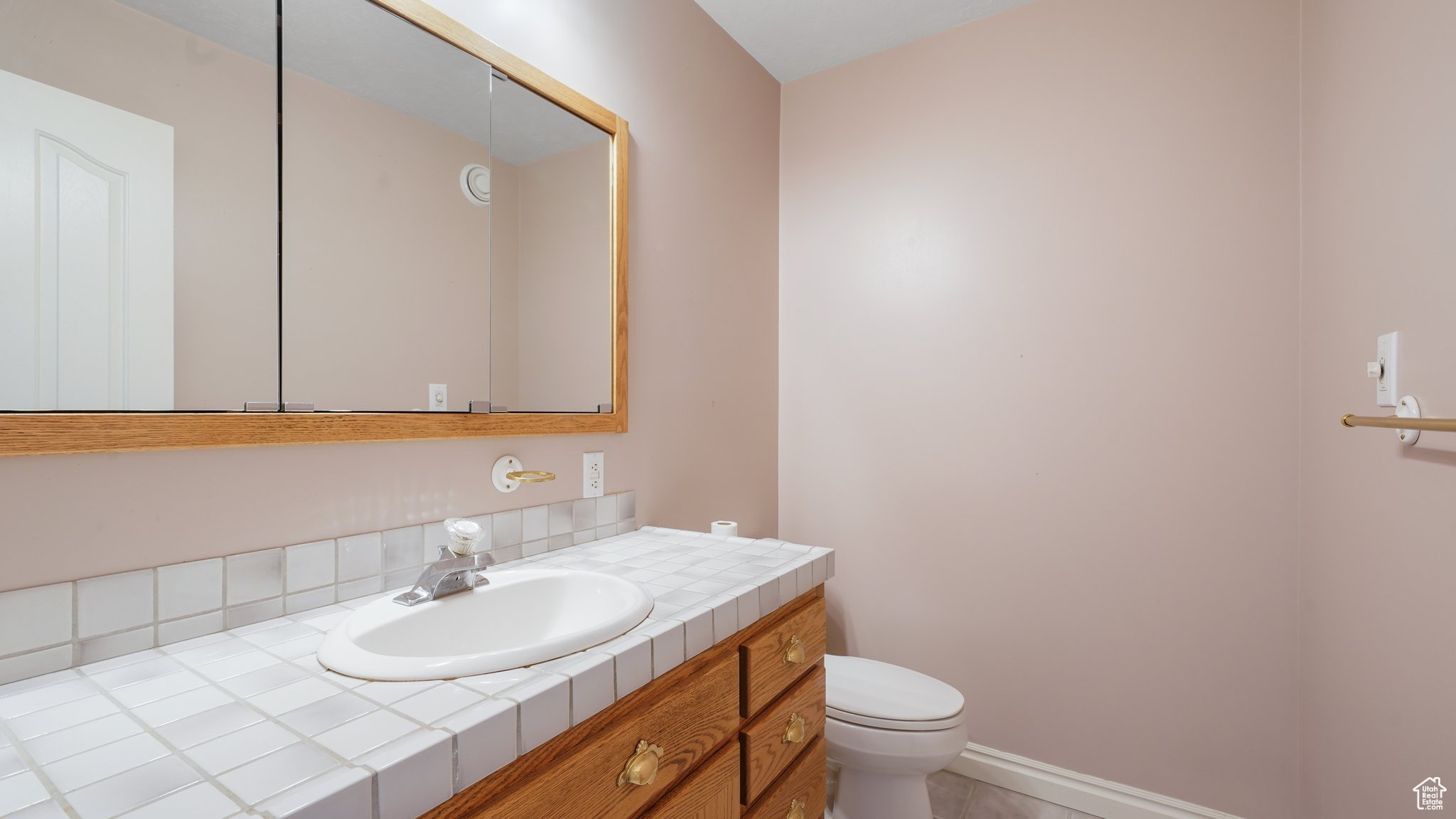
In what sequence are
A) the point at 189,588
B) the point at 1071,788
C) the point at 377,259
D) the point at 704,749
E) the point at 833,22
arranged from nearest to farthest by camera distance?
the point at 189,588
the point at 704,749
the point at 377,259
the point at 1071,788
the point at 833,22

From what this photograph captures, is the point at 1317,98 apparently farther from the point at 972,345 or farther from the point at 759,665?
the point at 759,665

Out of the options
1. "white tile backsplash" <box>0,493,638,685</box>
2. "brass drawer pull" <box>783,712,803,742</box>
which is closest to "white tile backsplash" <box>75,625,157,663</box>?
"white tile backsplash" <box>0,493,638,685</box>

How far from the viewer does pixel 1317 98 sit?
1.53m

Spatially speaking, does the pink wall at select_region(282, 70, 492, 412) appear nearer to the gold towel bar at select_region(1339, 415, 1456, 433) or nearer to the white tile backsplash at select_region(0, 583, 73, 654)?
the white tile backsplash at select_region(0, 583, 73, 654)

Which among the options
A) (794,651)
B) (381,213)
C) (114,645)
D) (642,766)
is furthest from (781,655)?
(381,213)

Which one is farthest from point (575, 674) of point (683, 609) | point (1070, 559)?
point (1070, 559)

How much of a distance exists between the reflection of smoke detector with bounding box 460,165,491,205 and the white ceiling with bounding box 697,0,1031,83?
3.58 ft

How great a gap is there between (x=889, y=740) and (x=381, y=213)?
5.38 ft

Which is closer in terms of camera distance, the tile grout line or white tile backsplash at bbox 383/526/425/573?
the tile grout line

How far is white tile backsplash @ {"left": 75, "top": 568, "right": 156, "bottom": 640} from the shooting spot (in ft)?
2.61

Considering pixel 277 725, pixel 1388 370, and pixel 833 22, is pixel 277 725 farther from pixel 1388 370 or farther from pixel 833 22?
pixel 833 22

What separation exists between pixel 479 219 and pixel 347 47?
354 millimetres

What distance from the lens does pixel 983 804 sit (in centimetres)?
191

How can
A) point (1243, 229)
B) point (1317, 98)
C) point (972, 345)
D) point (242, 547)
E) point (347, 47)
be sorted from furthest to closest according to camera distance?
point (972, 345)
point (1243, 229)
point (1317, 98)
point (347, 47)
point (242, 547)
